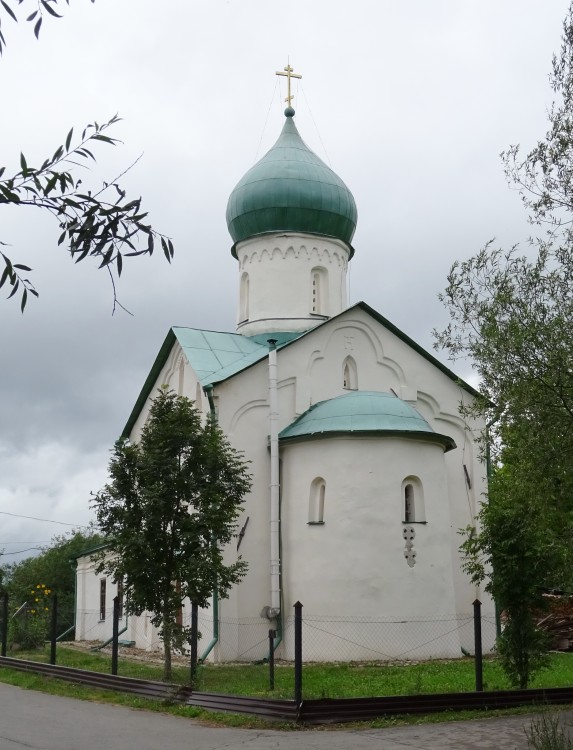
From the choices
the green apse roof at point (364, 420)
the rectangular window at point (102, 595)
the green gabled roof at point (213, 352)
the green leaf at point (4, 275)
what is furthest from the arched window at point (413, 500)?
the green leaf at point (4, 275)

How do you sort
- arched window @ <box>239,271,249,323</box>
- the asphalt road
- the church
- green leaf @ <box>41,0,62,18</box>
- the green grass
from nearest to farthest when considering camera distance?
green leaf @ <box>41,0,62,18</box>
the asphalt road
the green grass
the church
arched window @ <box>239,271,249,323</box>

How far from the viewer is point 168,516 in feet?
45.2

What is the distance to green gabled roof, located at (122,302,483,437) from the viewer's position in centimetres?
1895

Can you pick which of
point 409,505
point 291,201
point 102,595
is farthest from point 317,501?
point 102,595

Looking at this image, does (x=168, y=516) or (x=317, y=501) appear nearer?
(x=168, y=516)

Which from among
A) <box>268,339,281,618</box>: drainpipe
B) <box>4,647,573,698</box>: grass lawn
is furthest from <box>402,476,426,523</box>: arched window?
<box>4,647,573,698</box>: grass lawn

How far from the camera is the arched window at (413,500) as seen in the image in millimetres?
17109

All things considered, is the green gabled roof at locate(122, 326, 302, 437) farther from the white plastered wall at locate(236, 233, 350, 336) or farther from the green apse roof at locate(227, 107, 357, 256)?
the green apse roof at locate(227, 107, 357, 256)

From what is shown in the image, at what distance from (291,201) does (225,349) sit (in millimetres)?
4025

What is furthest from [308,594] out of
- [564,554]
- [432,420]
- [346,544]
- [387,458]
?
[564,554]

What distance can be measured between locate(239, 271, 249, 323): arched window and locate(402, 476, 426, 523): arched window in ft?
22.5

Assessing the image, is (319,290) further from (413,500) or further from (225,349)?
(413,500)

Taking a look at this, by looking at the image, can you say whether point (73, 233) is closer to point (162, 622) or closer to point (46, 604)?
point (162, 622)

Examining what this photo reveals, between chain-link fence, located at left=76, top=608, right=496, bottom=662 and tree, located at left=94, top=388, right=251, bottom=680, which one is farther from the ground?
tree, located at left=94, top=388, right=251, bottom=680
